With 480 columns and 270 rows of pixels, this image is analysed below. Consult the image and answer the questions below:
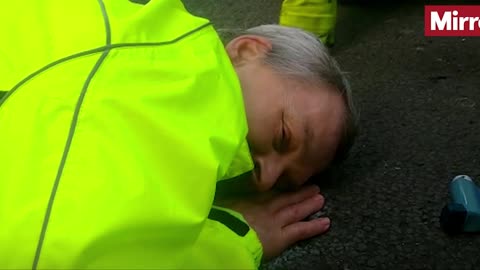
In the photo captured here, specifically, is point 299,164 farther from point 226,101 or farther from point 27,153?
point 27,153

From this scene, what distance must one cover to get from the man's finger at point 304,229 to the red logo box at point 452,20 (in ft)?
2.67

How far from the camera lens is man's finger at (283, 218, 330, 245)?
103 centimetres

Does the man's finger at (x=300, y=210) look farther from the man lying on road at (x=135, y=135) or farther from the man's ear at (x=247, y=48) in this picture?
the man's ear at (x=247, y=48)

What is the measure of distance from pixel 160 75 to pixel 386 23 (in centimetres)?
113

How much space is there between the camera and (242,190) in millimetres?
1054

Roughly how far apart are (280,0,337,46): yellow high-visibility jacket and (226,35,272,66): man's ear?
1.72 ft

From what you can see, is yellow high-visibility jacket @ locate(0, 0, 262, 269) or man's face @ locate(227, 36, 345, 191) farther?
man's face @ locate(227, 36, 345, 191)

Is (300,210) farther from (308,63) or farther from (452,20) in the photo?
(452,20)

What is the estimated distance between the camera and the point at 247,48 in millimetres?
1076

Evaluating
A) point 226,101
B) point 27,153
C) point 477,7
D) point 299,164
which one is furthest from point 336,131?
point 477,7

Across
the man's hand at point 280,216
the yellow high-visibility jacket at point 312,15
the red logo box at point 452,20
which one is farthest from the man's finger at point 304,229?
the red logo box at point 452,20

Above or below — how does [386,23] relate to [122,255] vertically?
below

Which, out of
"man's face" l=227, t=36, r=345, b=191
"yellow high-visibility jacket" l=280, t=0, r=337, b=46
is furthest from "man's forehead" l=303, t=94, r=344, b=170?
"yellow high-visibility jacket" l=280, t=0, r=337, b=46

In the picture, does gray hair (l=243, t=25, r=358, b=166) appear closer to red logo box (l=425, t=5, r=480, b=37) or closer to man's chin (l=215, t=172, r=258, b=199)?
man's chin (l=215, t=172, r=258, b=199)
